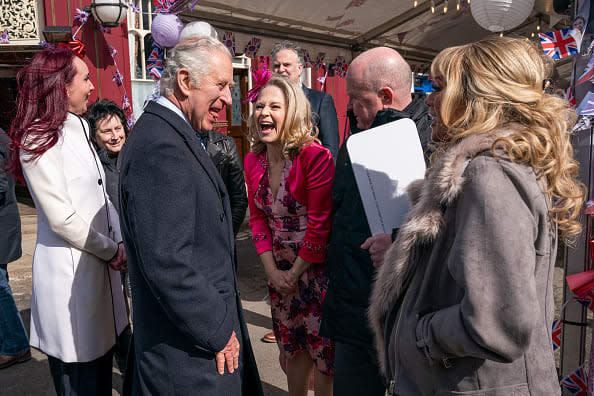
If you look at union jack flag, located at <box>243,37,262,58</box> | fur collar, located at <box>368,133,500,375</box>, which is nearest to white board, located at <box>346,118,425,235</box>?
fur collar, located at <box>368,133,500,375</box>

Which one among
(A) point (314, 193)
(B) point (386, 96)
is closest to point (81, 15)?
(A) point (314, 193)

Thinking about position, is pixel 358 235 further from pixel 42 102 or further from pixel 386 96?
pixel 42 102

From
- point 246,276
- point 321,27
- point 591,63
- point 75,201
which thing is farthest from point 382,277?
point 321,27

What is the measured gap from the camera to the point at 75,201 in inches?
75.6

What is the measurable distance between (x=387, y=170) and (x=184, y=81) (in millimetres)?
736

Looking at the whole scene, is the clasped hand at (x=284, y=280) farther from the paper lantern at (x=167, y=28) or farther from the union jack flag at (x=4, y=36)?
the union jack flag at (x=4, y=36)

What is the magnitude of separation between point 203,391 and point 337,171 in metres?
0.98

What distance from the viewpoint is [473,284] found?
3.28ft

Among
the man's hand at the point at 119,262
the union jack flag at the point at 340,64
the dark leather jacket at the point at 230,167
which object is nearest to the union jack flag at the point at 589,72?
the dark leather jacket at the point at 230,167

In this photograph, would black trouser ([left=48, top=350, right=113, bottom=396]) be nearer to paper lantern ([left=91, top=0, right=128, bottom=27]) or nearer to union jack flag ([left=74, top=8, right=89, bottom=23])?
paper lantern ([left=91, top=0, right=128, bottom=27])

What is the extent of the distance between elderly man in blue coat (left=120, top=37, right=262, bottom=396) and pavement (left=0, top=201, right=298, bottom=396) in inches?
55.2

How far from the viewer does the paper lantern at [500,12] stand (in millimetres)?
4105

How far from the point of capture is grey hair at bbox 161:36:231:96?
60.0 inches

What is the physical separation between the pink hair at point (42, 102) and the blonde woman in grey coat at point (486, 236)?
4.87 ft
